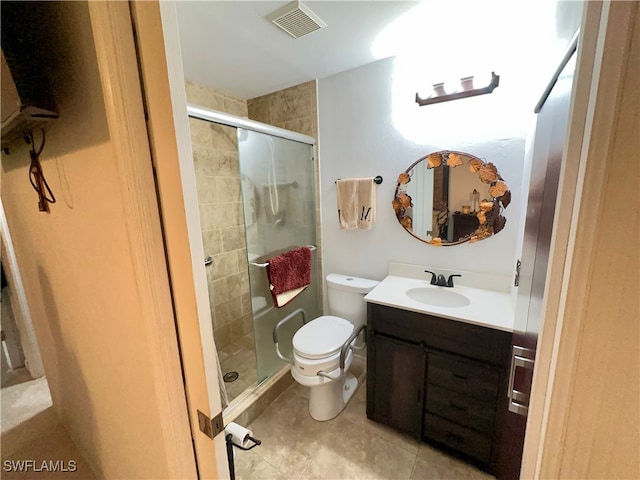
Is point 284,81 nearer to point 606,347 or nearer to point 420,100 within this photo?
point 420,100

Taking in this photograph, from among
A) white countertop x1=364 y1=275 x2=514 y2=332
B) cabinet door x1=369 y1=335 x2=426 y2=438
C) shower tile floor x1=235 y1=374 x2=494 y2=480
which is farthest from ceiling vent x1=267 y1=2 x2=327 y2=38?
shower tile floor x1=235 y1=374 x2=494 y2=480

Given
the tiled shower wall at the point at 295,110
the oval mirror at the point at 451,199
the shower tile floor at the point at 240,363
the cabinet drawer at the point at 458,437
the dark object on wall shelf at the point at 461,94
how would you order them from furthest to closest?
1. the tiled shower wall at the point at 295,110
2. the shower tile floor at the point at 240,363
3. the oval mirror at the point at 451,199
4. the dark object on wall shelf at the point at 461,94
5. the cabinet drawer at the point at 458,437

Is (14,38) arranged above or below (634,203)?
above

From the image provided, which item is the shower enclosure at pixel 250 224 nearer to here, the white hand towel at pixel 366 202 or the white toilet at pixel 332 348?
the white toilet at pixel 332 348

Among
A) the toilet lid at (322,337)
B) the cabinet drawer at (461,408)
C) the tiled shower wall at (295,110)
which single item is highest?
the tiled shower wall at (295,110)

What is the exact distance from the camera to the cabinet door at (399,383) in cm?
146

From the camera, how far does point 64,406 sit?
134cm

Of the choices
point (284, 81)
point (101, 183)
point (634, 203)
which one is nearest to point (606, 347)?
point (634, 203)

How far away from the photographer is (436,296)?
170 cm

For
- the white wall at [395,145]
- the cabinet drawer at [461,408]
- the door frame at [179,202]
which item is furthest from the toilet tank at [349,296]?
the door frame at [179,202]

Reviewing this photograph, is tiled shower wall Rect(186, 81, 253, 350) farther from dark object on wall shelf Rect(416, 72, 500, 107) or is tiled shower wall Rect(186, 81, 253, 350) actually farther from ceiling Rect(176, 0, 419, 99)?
dark object on wall shelf Rect(416, 72, 500, 107)

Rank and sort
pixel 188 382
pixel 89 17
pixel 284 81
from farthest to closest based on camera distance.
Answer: pixel 284 81 → pixel 188 382 → pixel 89 17

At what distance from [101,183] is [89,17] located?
31 centimetres

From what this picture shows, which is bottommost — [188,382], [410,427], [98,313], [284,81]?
[410,427]
